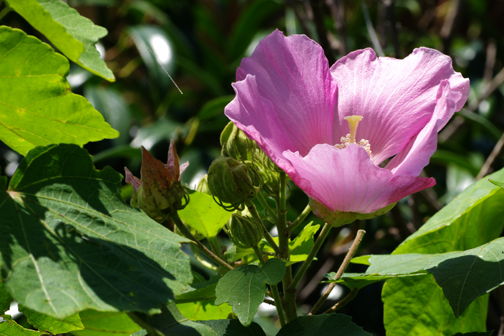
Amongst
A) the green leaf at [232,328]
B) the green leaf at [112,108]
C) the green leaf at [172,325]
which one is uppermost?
the green leaf at [172,325]

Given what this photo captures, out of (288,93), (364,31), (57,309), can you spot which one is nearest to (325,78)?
(288,93)

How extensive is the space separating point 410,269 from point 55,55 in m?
0.39

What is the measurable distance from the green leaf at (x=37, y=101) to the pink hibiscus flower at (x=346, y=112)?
15cm

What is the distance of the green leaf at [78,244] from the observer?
378 mm

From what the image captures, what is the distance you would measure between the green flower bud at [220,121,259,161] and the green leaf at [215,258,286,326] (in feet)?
0.48

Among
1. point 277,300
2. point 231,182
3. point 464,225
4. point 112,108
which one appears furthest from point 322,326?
point 112,108

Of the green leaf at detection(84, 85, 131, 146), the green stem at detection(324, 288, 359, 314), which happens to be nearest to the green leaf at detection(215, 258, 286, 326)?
the green stem at detection(324, 288, 359, 314)

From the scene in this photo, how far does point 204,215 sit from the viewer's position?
2.08 feet

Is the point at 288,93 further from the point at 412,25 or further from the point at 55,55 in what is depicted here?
the point at 412,25

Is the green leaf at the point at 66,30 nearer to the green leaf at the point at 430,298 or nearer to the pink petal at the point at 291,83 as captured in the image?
the pink petal at the point at 291,83

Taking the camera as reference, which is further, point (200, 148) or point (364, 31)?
point (364, 31)

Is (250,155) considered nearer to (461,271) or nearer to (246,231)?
(246,231)

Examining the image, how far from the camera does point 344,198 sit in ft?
1.65

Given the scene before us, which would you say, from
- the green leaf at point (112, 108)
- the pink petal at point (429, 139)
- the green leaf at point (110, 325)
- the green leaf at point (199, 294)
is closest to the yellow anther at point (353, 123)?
the pink petal at point (429, 139)
